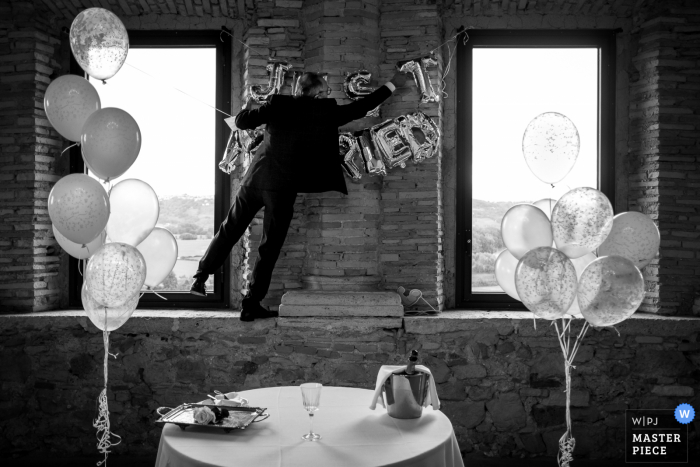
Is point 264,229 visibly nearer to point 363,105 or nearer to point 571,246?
point 363,105

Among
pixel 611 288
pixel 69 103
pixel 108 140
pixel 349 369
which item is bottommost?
pixel 349 369

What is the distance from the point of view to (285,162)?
4.09 meters

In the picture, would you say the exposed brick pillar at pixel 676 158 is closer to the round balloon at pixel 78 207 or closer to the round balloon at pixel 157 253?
the round balloon at pixel 157 253

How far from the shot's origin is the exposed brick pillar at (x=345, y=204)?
440 cm

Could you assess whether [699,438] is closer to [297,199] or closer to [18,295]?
[297,199]

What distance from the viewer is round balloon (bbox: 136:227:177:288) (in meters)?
3.48

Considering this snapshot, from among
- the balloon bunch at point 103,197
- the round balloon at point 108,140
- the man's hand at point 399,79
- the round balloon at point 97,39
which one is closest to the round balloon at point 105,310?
the balloon bunch at point 103,197

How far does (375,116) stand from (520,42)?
1.31 metres

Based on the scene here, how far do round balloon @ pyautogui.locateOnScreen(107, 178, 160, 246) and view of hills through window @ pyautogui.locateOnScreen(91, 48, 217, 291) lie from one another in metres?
1.48

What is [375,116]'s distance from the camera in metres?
4.46

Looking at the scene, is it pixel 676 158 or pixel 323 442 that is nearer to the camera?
pixel 323 442

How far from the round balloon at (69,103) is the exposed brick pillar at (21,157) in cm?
157

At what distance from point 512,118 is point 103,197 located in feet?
10.2

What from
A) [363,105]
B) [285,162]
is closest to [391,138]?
[363,105]
